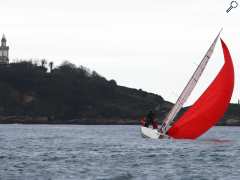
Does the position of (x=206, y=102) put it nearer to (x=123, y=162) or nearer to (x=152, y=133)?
(x=152, y=133)

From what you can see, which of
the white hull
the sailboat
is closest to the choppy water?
the sailboat

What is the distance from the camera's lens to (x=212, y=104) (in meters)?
58.3

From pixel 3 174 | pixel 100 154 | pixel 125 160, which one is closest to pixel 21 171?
pixel 3 174

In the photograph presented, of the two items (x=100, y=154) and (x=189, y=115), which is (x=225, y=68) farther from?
(x=100, y=154)

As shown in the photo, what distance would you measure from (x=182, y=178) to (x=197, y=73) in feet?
76.8

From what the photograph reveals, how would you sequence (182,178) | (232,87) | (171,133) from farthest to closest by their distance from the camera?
(171,133), (232,87), (182,178)

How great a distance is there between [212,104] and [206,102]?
0.60m

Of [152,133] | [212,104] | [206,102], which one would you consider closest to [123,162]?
[212,104]

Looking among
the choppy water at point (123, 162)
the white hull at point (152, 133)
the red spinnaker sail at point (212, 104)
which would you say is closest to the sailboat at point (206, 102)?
the red spinnaker sail at point (212, 104)

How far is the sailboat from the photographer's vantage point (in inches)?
2286

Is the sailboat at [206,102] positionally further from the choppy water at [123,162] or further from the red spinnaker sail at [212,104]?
the choppy water at [123,162]

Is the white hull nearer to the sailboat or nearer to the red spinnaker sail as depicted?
the sailboat

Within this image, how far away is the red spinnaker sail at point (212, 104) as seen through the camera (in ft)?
190

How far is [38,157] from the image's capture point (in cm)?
4881
